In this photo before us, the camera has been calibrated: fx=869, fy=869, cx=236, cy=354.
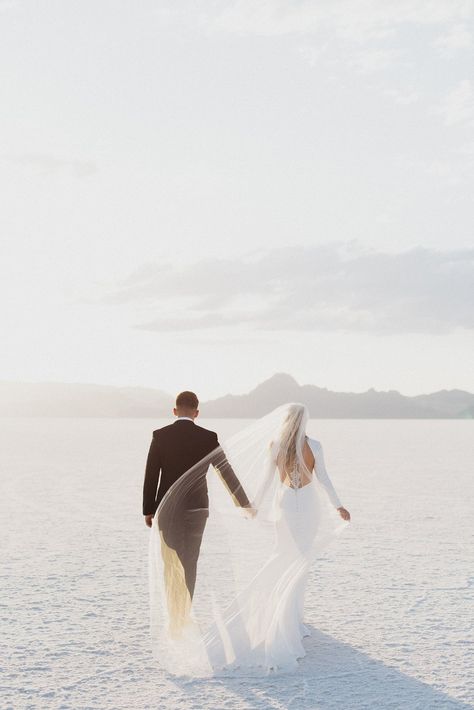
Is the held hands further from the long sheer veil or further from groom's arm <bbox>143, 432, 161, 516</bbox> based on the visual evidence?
groom's arm <bbox>143, 432, 161, 516</bbox>

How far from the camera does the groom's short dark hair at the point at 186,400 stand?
661cm

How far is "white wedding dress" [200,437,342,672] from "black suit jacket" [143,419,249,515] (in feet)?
1.01

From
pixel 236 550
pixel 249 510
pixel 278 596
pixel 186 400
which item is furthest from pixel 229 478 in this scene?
pixel 278 596

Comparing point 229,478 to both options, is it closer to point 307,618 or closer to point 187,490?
point 187,490

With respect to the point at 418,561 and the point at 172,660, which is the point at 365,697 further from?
the point at 418,561

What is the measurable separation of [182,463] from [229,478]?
0.38 meters

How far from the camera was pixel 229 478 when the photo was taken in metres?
6.59

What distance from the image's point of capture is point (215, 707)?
5098 mm

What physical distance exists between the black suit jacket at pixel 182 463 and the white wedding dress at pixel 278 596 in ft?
1.01

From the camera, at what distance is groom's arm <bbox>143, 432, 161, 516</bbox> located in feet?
21.6

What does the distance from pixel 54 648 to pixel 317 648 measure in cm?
195

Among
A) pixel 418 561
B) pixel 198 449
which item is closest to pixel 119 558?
pixel 418 561

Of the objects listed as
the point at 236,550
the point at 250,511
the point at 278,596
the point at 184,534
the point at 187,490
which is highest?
the point at 187,490

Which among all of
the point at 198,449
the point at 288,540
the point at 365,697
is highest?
the point at 198,449
